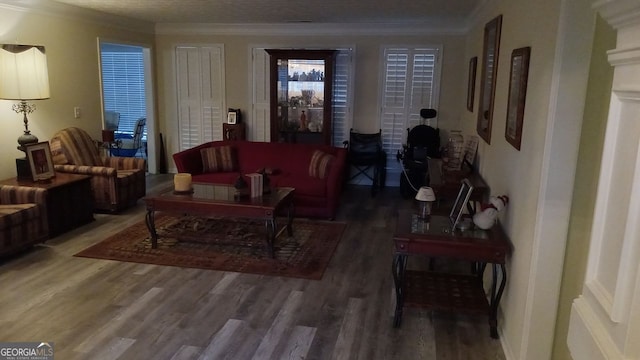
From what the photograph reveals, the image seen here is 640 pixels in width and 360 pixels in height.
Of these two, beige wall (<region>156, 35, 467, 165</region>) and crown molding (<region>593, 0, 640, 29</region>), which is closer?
crown molding (<region>593, 0, 640, 29</region>)

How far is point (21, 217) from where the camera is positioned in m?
4.11

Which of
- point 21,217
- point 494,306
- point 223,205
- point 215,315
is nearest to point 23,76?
point 21,217

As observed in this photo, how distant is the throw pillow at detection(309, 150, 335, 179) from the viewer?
5.66 meters

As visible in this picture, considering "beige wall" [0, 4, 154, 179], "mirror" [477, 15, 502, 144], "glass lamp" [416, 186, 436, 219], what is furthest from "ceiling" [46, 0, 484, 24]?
"glass lamp" [416, 186, 436, 219]

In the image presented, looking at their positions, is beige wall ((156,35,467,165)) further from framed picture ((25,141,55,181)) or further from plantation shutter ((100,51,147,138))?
framed picture ((25,141,55,181))

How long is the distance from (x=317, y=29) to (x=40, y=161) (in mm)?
4214

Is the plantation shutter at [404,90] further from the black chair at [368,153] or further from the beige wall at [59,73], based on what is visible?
the beige wall at [59,73]

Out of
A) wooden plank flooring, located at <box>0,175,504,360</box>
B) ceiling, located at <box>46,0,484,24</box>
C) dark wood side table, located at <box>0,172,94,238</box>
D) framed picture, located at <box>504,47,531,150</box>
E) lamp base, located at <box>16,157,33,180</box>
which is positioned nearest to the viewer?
framed picture, located at <box>504,47,531,150</box>

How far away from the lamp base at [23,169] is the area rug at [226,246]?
3.59 ft

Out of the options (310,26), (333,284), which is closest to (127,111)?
(310,26)

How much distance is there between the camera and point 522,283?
2.57m

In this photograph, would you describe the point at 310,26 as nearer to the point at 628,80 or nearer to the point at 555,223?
the point at 555,223

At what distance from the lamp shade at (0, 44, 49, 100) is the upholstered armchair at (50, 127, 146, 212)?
2.76 feet

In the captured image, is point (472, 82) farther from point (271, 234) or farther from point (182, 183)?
point (182, 183)
